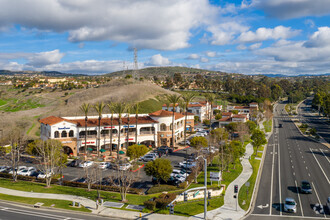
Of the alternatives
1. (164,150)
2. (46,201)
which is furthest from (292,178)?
(46,201)

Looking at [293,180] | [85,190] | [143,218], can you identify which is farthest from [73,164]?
[293,180]

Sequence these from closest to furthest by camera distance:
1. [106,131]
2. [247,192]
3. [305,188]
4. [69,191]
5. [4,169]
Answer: [247,192] < [69,191] < [305,188] < [4,169] < [106,131]

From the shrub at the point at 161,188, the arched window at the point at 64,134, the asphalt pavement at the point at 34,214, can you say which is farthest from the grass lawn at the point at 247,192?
the arched window at the point at 64,134

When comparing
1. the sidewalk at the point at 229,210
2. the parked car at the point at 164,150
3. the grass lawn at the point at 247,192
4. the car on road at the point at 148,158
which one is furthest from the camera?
the parked car at the point at 164,150

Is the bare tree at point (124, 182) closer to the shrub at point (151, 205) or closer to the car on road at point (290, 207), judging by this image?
the shrub at point (151, 205)

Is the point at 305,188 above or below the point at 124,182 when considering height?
below

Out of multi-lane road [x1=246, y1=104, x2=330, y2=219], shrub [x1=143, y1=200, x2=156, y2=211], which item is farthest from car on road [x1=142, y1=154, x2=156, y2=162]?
shrub [x1=143, y1=200, x2=156, y2=211]

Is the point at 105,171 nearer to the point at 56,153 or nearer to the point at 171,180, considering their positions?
the point at 56,153

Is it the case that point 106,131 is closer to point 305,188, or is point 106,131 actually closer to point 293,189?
Result: point 293,189
